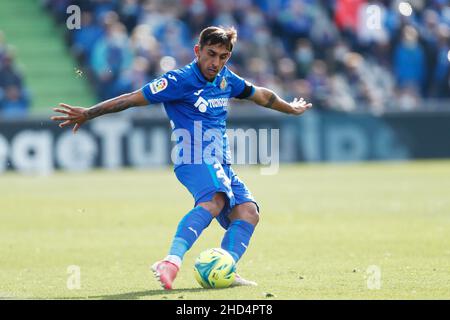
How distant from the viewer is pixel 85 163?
23672 millimetres

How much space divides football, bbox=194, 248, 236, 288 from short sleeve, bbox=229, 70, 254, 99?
62.5 inches

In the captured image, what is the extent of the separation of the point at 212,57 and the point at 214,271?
1799 mm

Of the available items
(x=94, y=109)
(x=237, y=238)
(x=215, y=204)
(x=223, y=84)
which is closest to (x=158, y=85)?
(x=94, y=109)

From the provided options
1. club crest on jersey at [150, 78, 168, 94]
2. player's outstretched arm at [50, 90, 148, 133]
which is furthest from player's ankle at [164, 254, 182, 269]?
club crest on jersey at [150, 78, 168, 94]

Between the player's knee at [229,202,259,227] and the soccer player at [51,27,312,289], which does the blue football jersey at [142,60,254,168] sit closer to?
the soccer player at [51,27,312,289]

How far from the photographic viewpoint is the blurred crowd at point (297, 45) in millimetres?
24922

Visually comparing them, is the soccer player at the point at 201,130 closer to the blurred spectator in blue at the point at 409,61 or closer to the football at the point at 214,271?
the football at the point at 214,271

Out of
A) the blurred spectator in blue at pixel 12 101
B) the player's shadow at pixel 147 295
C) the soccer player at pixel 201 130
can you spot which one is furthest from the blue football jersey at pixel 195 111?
the blurred spectator in blue at pixel 12 101

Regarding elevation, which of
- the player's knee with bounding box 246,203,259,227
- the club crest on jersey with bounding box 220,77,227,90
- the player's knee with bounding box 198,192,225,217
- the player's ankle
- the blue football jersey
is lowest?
the player's ankle

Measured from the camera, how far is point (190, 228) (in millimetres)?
8688

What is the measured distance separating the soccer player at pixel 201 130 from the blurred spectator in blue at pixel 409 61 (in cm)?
1755

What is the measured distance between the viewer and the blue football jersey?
885 cm

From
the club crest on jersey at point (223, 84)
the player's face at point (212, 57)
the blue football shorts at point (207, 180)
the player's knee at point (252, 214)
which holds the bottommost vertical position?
the player's knee at point (252, 214)

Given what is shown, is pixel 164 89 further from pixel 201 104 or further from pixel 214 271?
pixel 214 271
